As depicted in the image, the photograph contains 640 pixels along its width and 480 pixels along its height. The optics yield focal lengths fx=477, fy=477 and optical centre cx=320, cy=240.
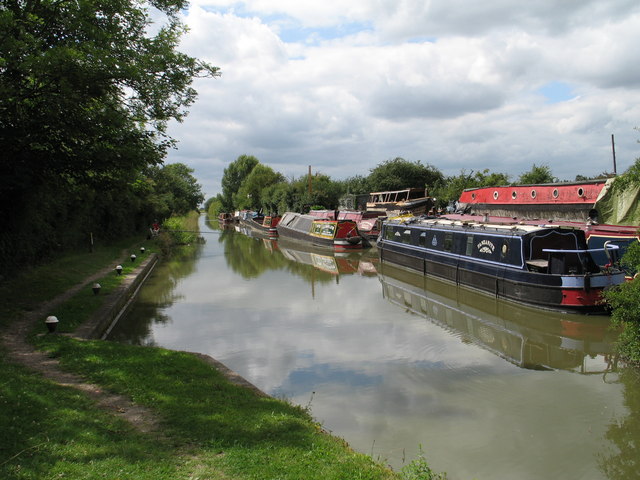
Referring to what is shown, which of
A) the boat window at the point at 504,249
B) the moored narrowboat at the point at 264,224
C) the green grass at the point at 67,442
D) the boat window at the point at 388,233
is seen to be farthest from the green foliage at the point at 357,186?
the green grass at the point at 67,442

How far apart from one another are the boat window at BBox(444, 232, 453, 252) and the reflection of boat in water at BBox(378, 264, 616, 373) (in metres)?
1.47

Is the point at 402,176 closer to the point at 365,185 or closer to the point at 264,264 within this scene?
the point at 365,185

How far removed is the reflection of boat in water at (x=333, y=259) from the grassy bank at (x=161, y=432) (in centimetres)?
1281

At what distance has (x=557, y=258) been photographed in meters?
10.6

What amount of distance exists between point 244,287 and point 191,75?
7.70m

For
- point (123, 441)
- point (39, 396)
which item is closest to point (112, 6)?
point (39, 396)

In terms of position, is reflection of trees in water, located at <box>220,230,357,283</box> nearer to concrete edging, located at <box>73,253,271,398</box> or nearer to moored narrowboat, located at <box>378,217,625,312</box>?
moored narrowboat, located at <box>378,217,625,312</box>

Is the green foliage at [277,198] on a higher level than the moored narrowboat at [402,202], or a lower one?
higher

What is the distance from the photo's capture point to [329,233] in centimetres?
2597

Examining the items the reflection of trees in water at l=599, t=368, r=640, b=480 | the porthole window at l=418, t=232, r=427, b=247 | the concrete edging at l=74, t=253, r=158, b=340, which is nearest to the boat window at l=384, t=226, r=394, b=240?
the porthole window at l=418, t=232, r=427, b=247

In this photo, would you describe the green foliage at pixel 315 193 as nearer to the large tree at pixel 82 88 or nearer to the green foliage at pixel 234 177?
the green foliage at pixel 234 177

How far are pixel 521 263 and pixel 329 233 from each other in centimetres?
1529

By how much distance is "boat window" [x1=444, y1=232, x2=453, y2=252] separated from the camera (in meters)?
14.7

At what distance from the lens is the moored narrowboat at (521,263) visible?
10070 millimetres
